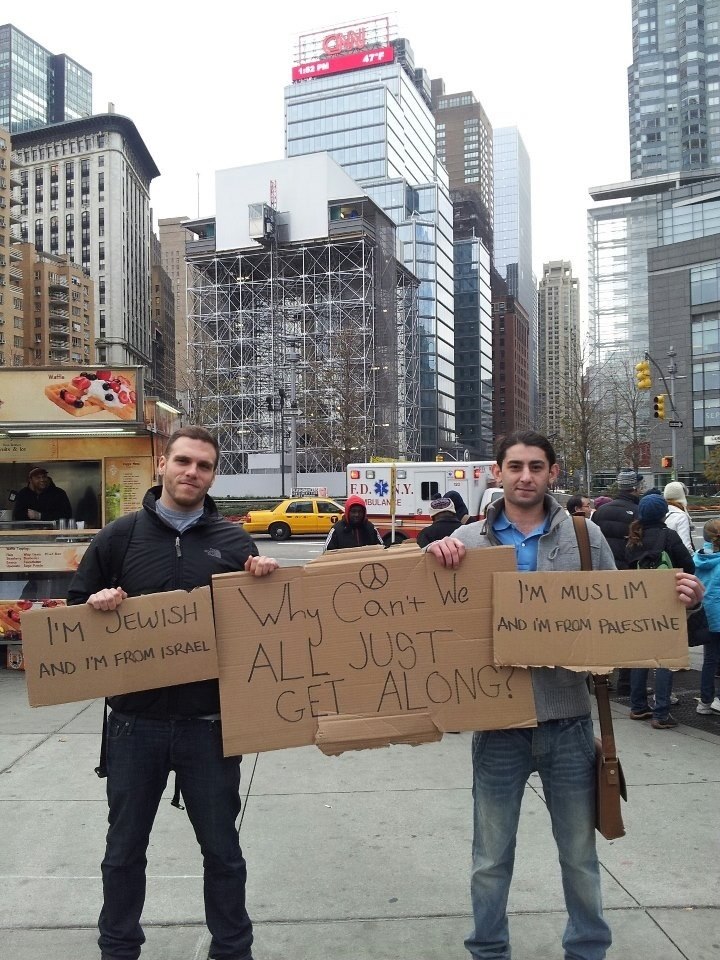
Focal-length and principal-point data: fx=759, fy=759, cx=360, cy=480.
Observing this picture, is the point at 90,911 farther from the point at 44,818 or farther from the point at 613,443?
Result: the point at 613,443

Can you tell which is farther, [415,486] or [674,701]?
[415,486]

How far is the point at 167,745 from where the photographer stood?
8.91 feet

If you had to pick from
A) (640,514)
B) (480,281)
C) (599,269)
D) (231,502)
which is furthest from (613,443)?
(480,281)

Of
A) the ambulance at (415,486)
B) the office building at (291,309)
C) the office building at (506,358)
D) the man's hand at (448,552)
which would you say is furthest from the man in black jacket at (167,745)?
the office building at (506,358)

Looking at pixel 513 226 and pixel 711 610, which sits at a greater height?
pixel 513 226

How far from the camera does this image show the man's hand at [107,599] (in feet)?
8.62

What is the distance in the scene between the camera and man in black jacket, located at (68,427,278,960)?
106 inches

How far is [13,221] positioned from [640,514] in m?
115

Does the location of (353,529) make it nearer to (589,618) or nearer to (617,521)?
(617,521)

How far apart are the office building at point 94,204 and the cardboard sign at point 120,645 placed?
13710 centimetres

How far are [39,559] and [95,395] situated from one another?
189 centimetres

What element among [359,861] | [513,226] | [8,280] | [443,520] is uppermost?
[513,226]

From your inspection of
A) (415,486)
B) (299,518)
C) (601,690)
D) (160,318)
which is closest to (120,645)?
(601,690)

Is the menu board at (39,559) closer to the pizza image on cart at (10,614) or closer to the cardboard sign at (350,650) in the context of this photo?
the pizza image on cart at (10,614)
